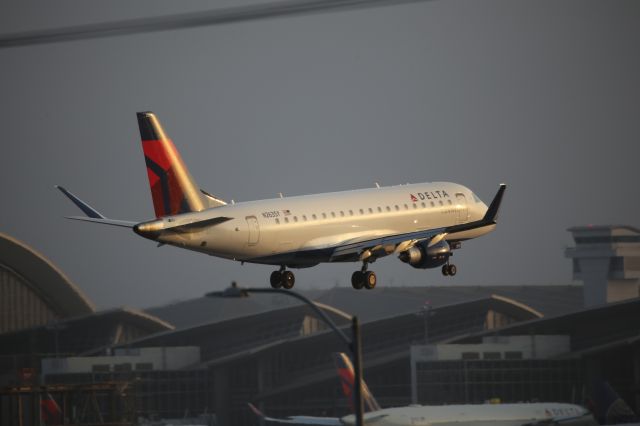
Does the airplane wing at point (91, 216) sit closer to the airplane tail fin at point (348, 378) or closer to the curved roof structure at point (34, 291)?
the airplane tail fin at point (348, 378)

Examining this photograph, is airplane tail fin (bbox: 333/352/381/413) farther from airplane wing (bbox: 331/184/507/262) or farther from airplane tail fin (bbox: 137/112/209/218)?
airplane tail fin (bbox: 137/112/209/218)

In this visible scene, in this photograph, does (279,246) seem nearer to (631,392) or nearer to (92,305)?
(631,392)

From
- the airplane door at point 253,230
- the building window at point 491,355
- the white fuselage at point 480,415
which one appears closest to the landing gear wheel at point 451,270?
the airplane door at point 253,230

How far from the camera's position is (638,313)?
607ft

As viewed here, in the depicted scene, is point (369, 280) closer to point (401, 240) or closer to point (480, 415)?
point (401, 240)

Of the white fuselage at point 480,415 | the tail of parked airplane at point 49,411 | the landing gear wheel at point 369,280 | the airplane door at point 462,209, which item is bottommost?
the white fuselage at point 480,415

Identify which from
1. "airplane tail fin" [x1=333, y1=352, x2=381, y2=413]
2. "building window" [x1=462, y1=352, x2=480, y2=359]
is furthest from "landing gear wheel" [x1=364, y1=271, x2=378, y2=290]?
"building window" [x1=462, y1=352, x2=480, y2=359]

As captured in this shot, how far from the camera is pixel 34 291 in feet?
616

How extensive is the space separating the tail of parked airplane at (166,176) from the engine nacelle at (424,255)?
14301 mm

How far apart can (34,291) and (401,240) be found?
99899mm

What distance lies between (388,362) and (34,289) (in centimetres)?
4716

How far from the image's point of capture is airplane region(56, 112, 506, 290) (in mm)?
88125

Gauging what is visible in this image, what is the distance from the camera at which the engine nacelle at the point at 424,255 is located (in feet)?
319

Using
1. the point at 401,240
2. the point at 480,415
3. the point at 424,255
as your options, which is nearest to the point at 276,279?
the point at 401,240
